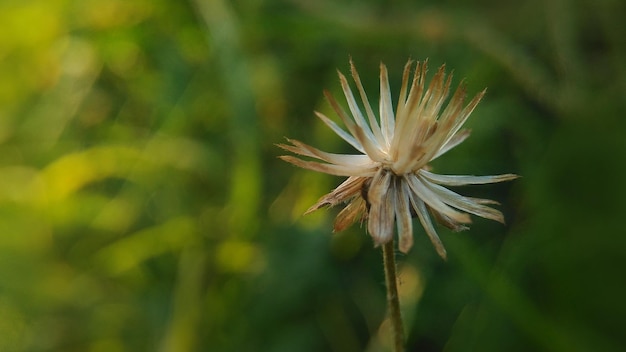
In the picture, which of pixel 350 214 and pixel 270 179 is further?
pixel 270 179

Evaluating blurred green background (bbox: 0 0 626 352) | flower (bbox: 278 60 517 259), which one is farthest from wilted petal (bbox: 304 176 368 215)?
blurred green background (bbox: 0 0 626 352)

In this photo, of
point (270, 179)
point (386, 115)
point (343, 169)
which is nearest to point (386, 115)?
point (386, 115)

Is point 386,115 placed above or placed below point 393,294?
above

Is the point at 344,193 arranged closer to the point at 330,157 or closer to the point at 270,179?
the point at 330,157

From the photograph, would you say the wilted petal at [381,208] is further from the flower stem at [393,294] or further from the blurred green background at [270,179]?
the blurred green background at [270,179]

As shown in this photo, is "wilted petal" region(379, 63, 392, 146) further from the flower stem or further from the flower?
the flower stem

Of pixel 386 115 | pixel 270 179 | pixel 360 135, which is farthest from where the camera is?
pixel 270 179

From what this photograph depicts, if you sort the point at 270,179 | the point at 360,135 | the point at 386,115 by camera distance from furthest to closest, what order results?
the point at 270,179, the point at 386,115, the point at 360,135

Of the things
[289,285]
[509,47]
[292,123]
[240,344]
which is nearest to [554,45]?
[509,47]
